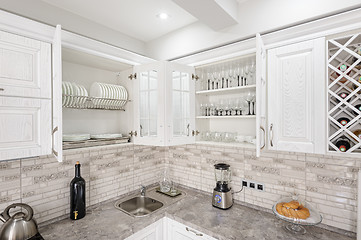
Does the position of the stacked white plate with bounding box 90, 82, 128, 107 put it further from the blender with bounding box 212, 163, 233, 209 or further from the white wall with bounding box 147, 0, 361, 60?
the blender with bounding box 212, 163, 233, 209

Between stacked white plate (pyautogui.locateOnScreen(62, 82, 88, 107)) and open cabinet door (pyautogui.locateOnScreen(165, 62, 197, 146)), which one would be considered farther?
open cabinet door (pyautogui.locateOnScreen(165, 62, 197, 146))

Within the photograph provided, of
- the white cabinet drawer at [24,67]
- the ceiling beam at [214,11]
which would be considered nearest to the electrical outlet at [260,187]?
the ceiling beam at [214,11]

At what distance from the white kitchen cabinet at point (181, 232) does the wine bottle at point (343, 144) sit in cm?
106

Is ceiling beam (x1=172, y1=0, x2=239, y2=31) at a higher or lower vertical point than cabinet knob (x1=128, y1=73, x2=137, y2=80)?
higher

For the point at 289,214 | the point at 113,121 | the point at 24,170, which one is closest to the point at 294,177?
the point at 289,214

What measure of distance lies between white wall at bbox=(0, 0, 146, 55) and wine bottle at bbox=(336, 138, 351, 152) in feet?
6.95

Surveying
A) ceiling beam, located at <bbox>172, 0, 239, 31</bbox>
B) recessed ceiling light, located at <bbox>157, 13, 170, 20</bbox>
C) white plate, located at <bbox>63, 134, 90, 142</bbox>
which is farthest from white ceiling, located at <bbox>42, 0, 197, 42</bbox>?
white plate, located at <bbox>63, 134, 90, 142</bbox>

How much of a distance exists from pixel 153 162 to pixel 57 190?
1.02 m

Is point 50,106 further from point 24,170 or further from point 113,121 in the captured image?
point 113,121

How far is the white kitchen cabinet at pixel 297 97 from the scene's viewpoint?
1288 mm

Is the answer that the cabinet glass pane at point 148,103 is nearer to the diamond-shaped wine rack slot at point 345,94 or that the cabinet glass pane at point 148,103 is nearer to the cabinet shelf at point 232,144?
the cabinet shelf at point 232,144

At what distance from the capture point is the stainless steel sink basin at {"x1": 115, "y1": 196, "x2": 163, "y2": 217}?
1982 mm

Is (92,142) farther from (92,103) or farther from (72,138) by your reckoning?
(92,103)

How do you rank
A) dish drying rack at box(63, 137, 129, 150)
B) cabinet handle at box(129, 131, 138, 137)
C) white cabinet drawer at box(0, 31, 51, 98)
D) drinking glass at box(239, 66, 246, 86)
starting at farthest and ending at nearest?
1. cabinet handle at box(129, 131, 138, 137)
2. drinking glass at box(239, 66, 246, 86)
3. dish drying rack at box(63, 137, 129, 150)
4. white cabinet drawer at box(0, 31, 51, 98)
